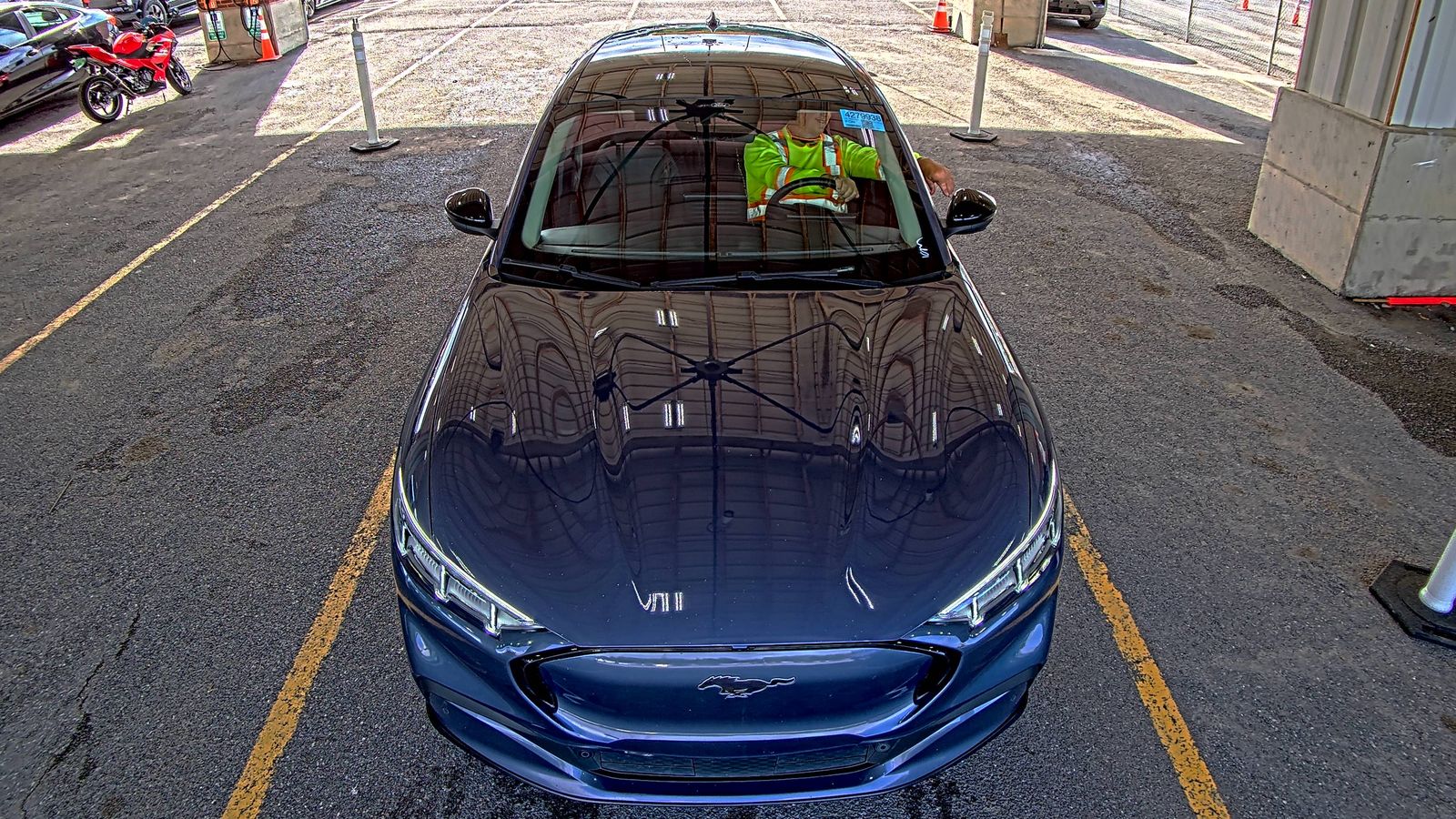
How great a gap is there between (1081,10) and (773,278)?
55.7ft

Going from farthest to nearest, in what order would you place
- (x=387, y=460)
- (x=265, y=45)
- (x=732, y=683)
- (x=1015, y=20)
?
(x=1015, y=20)
(x=265, y=45)
(x=387, y=460)
(x=732, y=683)

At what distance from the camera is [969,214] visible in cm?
389

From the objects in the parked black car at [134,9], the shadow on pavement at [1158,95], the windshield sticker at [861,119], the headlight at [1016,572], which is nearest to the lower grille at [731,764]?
the headlight at [1016,572]

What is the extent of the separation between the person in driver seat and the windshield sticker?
7 centimetres

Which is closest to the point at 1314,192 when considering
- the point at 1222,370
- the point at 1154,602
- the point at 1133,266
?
the point at 1133,266

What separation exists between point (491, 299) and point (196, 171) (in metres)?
7.78

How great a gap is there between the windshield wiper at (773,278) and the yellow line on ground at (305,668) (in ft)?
5.78

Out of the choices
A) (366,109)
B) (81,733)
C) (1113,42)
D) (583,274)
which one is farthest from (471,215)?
(1113,42)

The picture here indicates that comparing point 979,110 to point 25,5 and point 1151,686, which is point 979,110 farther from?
point 25,5

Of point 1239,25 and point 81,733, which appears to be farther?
point 1239,25

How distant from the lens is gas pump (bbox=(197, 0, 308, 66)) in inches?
581

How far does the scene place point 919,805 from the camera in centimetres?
280

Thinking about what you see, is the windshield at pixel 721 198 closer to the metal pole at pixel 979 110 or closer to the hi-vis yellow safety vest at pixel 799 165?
the hi-vis yellow safety vest at pixel 799 165

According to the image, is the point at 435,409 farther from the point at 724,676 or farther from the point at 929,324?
the point at 929,324
